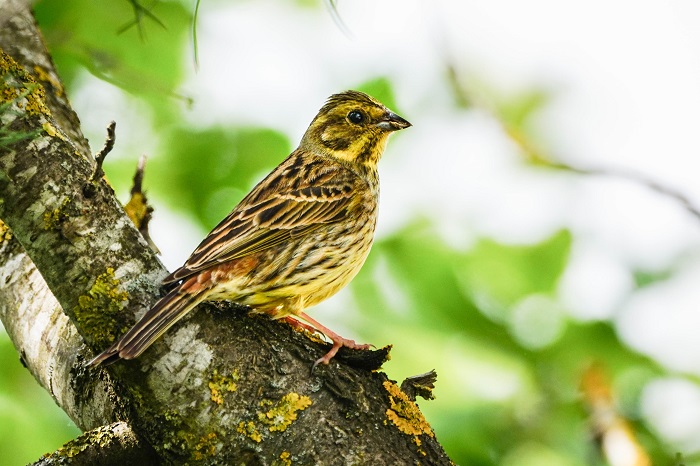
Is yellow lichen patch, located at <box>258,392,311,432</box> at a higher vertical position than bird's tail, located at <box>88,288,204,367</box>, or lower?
lower

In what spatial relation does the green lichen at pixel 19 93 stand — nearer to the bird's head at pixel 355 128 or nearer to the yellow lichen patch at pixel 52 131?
the yellow lichen patch at pixel 52 131

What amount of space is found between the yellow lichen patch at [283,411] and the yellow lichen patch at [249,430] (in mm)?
39

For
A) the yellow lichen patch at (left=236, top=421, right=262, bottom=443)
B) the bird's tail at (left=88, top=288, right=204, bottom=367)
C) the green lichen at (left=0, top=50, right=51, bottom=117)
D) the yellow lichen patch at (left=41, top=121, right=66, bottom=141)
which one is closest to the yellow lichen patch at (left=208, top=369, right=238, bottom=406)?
the yellow lichen patch at (left=236, top=421, right=262, bottom=443)

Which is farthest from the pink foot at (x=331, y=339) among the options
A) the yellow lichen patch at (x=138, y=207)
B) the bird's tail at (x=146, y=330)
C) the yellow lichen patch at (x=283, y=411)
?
the yellow lichen patch at (x=138, y=207)

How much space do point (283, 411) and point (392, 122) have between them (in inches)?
127

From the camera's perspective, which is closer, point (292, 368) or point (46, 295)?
point (292, 368)

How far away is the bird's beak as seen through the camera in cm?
630

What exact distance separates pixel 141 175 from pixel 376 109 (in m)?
1.84

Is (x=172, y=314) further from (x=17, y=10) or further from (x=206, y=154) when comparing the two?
(x=206, y=154)

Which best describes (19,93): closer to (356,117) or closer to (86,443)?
(86,443)

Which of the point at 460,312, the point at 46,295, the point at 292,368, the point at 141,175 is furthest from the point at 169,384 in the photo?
the point at 460,312

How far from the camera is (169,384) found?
11.4 ft

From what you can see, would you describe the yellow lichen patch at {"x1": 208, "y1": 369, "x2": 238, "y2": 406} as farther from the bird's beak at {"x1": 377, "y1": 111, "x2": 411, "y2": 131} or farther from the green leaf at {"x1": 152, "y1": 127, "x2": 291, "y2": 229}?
the bird's beak at {"x1": 377, "y1": 111, "x2": 411, "y2": 131}

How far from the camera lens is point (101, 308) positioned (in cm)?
353
